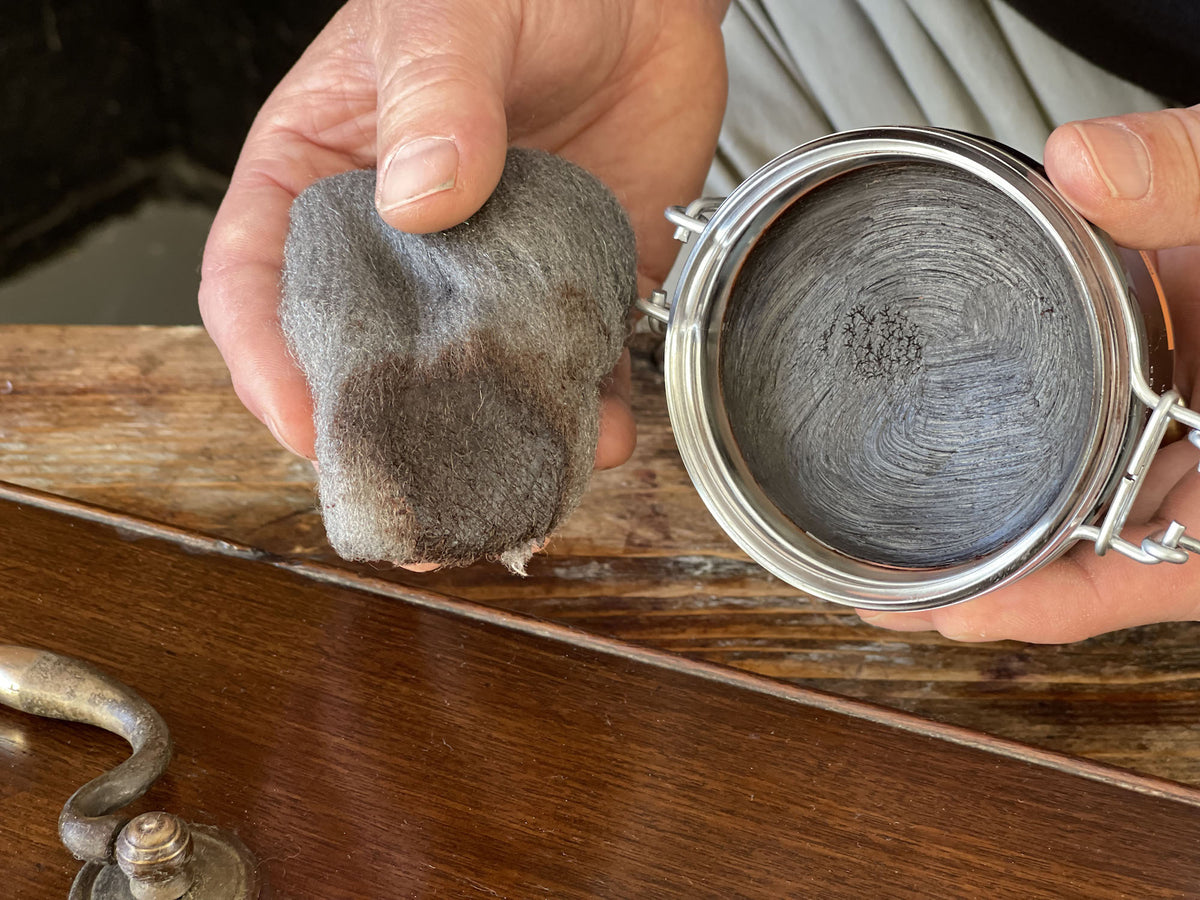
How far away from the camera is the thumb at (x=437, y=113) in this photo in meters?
0.50

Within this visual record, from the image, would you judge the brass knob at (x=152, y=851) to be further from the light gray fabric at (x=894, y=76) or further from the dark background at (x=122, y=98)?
the dark background at (x=122, y=98)

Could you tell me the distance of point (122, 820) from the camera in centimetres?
42

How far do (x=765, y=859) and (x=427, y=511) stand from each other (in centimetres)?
19

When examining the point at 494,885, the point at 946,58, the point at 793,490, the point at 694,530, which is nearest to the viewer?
the point at 494,885

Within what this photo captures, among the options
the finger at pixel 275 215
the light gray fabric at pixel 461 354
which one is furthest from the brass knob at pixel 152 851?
the finger at pixel 275 215

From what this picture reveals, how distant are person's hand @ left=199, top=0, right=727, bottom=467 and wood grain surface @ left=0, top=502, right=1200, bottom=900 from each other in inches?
4.6

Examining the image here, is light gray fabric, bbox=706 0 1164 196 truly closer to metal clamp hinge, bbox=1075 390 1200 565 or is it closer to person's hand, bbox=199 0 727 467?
person's hand, bbox=199 0 727 467

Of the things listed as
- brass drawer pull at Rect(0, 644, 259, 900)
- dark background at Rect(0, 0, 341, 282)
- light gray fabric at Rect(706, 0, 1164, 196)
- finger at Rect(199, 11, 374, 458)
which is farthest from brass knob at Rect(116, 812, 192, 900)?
dark background at Rect(0, 0, 341, 282)

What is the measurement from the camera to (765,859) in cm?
46

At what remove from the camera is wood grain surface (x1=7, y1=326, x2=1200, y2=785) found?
1.91 feet

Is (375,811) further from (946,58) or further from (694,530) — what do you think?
(946,58)

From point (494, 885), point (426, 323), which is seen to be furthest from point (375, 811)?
point (426, 323)

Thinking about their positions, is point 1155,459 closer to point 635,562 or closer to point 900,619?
point 900,619

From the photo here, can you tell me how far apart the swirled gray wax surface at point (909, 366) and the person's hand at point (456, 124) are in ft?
0.36
